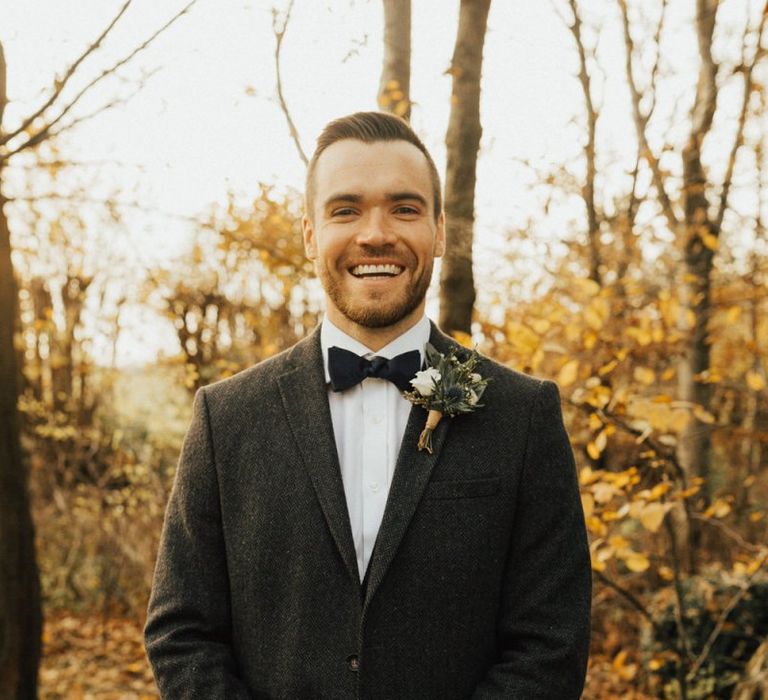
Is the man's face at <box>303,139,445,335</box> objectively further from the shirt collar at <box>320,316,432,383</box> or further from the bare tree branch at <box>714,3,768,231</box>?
the bare tree branch at <box>714,3,768,231</box>

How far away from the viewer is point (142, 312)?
8.84 metres

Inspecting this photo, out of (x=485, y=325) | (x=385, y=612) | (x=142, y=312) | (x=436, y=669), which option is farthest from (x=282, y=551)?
(x=142, y=312)

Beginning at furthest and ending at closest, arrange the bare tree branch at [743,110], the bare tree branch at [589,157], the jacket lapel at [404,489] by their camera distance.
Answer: the bare tree branch at [589,157] < the bare tree branch at [743,110] < the jacket lapel at [404,489]

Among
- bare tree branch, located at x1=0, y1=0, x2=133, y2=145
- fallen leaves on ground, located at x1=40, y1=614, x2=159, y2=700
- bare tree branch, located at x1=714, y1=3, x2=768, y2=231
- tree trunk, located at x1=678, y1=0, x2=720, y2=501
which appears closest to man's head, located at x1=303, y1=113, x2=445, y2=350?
bare tree branch, located at x1=0, y1=0, x2=133, y2=145

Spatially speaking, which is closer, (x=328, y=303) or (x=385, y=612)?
(x=385, y=612)

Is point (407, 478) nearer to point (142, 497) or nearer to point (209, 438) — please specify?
point (209, 438)

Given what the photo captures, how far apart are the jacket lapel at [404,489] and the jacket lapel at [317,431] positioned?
2.3 inches

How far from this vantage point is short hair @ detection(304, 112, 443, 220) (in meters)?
2.09

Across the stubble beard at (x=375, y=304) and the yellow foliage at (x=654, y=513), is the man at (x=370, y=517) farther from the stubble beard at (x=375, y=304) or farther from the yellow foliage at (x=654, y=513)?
the yellow foliage at (x=654, y=513)

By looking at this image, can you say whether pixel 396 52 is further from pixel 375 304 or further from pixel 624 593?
pixel 624 593

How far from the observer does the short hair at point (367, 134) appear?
209 cm

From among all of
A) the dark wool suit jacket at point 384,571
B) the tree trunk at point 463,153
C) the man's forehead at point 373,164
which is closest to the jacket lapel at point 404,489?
the dark wool suit jacket at point 384,571

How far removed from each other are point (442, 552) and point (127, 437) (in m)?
8.59

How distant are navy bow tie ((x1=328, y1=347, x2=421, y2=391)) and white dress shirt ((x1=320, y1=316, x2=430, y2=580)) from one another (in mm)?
30
